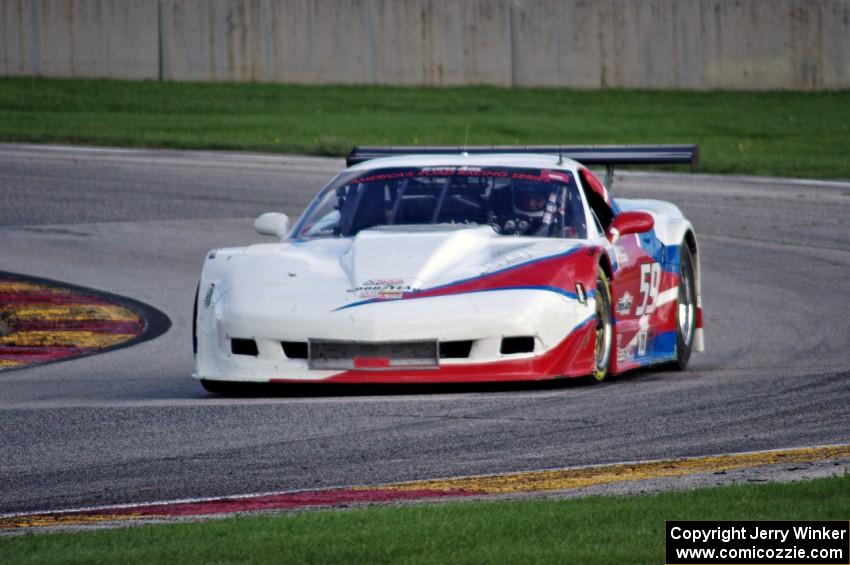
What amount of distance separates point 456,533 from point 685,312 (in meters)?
6.10

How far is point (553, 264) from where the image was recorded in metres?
9.30

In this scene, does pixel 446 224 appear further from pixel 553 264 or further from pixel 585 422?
pixel 585 422

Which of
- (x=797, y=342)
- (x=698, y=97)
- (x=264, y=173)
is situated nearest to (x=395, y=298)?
(x=797, y=342)

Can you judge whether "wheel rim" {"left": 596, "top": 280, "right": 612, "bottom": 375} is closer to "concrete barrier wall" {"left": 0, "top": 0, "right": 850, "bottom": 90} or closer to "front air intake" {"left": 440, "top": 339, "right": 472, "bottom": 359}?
"front air intake" {"left": 440, "top": 339, "right": 472, "bottom": 359}

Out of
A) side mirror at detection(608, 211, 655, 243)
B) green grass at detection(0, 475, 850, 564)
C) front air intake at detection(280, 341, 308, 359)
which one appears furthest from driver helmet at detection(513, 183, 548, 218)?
green grass at detection(0, 475, 850, 564)

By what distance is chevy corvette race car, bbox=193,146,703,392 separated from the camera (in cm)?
894

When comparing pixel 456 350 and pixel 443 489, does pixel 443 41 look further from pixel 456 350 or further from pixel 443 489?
pixel 443 489

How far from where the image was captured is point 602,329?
9641 millimetres

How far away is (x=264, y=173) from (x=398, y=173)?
12581mm

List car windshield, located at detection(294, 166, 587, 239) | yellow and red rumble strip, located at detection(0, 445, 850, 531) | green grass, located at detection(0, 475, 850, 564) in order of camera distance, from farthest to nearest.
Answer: car windshield, located at detection(294, 166, 587, 239)
yellow and red rumble strip, located at detection(0, 445, 850, 531)
green grass, located at detection(0, 475, 850, 564)

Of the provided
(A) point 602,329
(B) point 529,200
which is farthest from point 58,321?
(A) point 602,329

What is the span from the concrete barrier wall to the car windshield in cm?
2554

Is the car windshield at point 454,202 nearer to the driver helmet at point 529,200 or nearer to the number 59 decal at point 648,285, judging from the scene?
the driver helmet at point 529,200

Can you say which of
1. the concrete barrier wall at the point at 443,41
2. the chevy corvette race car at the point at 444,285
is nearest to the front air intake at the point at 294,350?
the chevy corvette race car at the point at 444,285
